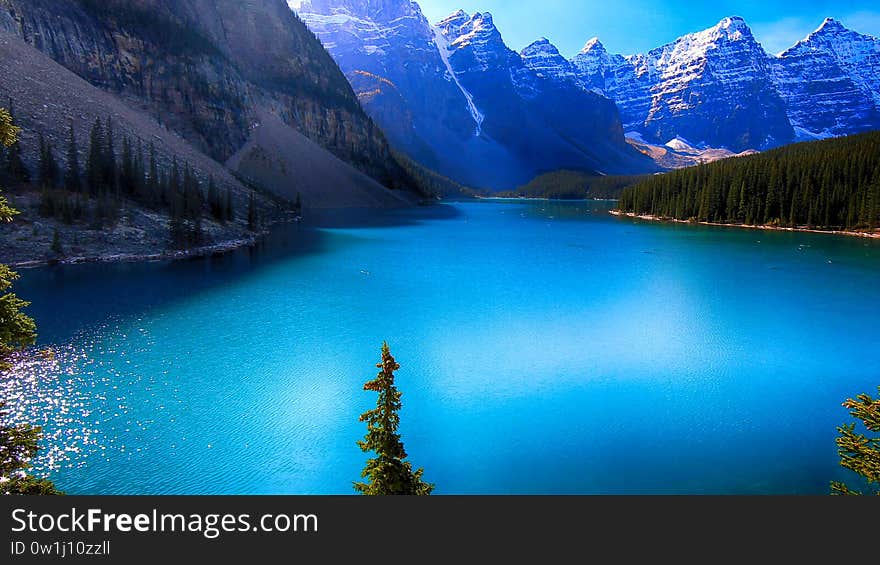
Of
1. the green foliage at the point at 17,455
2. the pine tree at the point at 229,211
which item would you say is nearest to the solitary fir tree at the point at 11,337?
the green foliage at the point at 17,455

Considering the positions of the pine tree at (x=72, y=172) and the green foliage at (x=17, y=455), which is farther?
the pine tree at (x=72, y=172)

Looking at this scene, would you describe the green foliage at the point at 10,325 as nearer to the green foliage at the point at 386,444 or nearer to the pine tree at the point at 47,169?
the green foliage at the point at 386,444

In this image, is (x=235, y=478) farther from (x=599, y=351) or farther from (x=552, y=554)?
(x=599, y=351)

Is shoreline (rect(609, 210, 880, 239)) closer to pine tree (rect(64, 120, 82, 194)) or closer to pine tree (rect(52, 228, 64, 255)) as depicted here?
pine tree (rect(52, 228, 64, 255))

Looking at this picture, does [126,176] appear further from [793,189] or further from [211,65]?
[793,189]

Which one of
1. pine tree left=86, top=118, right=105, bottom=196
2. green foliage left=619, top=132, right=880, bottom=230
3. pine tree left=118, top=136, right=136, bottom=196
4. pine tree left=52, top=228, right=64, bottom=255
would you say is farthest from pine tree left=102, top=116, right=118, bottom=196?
green foliage left=619, top=132, right=880, bottom=230

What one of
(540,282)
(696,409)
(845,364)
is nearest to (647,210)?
(540,282)
